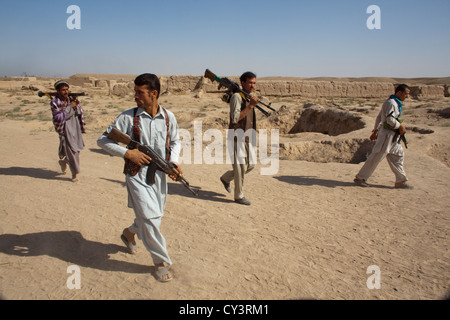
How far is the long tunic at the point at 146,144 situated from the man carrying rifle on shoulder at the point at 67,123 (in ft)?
10.1

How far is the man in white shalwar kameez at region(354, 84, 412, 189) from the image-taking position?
4.86 m

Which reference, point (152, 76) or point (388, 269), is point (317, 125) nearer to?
point (388, 269)

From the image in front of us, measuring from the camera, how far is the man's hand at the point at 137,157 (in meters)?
2.40

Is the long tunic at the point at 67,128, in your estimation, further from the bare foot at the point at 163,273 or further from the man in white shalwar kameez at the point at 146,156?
the bare foot at the point at 163,273

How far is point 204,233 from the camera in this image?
11.6 ft

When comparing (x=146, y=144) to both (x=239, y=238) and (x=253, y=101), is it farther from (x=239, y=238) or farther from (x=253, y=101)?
(x=253, y=101)

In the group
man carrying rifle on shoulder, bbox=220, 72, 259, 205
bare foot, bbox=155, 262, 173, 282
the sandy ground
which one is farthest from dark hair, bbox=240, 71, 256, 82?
bare foot, bbox=155, 262, 173, 282

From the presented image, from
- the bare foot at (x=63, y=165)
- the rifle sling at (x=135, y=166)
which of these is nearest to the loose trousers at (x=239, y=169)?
the rifle sling at (x=135, y=166)

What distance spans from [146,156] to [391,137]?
13.6 feet

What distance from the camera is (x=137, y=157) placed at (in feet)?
7.91

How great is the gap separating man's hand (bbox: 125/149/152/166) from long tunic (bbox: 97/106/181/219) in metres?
0.05

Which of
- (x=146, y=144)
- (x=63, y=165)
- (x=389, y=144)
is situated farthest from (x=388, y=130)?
(x=63, y=165)

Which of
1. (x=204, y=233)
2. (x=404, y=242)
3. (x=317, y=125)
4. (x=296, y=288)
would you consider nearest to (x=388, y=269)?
(x=404, y=242)

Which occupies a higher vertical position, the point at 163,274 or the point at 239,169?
the point at 239,169
